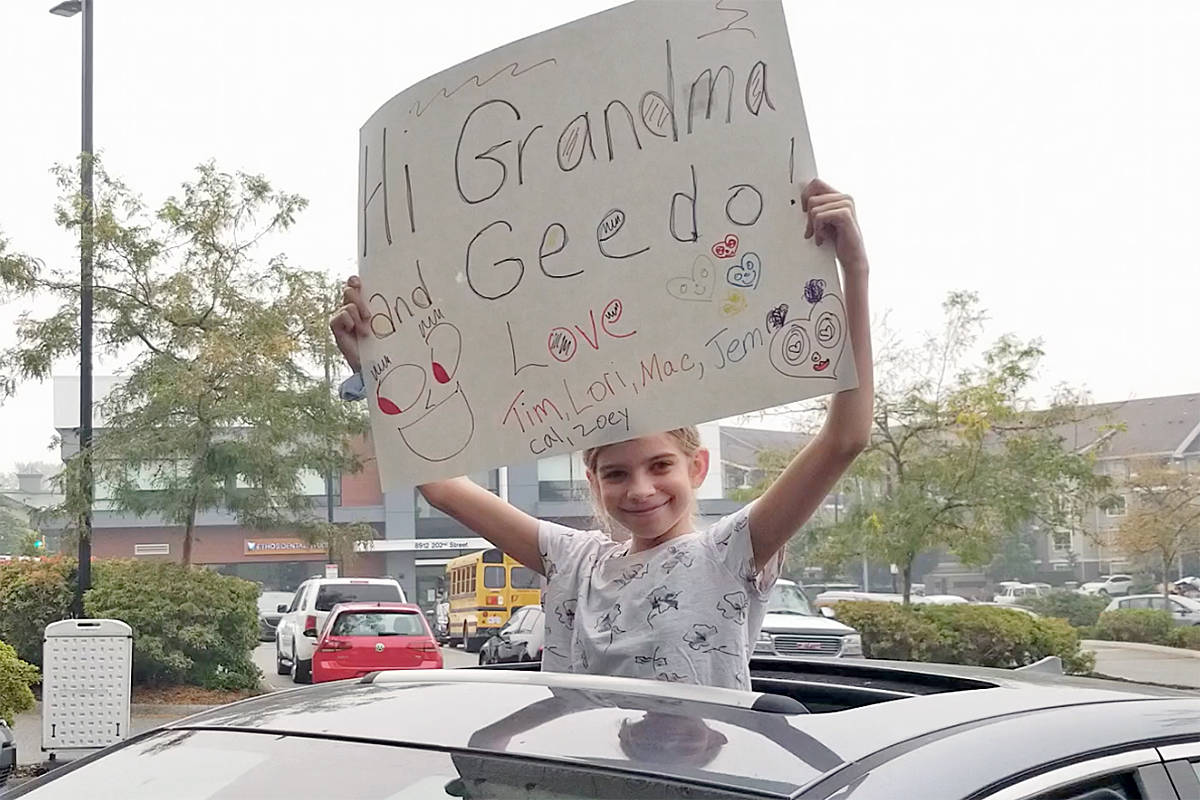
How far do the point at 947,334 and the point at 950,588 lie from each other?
466cm

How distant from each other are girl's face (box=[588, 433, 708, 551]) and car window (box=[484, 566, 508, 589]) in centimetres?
2818

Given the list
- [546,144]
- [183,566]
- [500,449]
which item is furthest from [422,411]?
[183,566]

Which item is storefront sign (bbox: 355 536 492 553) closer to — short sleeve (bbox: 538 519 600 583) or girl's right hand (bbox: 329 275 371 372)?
girl's right hand (bbox: 329 275 371 372)

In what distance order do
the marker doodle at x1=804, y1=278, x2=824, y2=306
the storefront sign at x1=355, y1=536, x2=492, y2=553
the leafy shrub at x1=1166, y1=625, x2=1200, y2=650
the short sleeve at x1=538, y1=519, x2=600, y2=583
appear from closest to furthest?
the marker doodle at x1=804, y1=278, x2=824, y2=306 → the short sleeve at x1=538, y1=519, x2=600, y2=583 → the leafy shrub at x1=1166, y1=625, x2=1200, y2=650 → the storefront sign at x1=355, y1=536, x2=492, y2=553

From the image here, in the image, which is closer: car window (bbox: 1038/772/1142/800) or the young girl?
car window (bbox: 1038/772/1142/800)

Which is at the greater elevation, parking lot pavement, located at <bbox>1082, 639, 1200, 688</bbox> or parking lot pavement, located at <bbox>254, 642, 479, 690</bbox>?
parking lot pavement, located at <bbox>254, 642, 479, 690</bbox>

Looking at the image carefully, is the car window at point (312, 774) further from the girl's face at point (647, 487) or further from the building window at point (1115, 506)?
the building window at point (1115, 506)

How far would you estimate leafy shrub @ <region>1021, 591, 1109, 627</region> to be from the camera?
89.1 feet

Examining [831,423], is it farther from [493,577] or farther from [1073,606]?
[493,577]

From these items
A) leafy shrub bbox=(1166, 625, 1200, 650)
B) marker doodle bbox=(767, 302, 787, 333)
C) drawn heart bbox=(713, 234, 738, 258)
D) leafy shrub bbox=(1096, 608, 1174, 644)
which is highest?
drawn heart bbox=(713, 234, 738, 258)

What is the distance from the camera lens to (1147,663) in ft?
78.6

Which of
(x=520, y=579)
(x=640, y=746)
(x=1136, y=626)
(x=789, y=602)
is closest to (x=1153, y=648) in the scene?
(x=1136, y=626)

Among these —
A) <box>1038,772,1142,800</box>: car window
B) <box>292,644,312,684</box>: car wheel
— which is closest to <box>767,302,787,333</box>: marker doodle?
<box>1038,772,1142,800</box>: car window

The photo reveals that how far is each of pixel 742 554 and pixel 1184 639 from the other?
2601 centimetres
